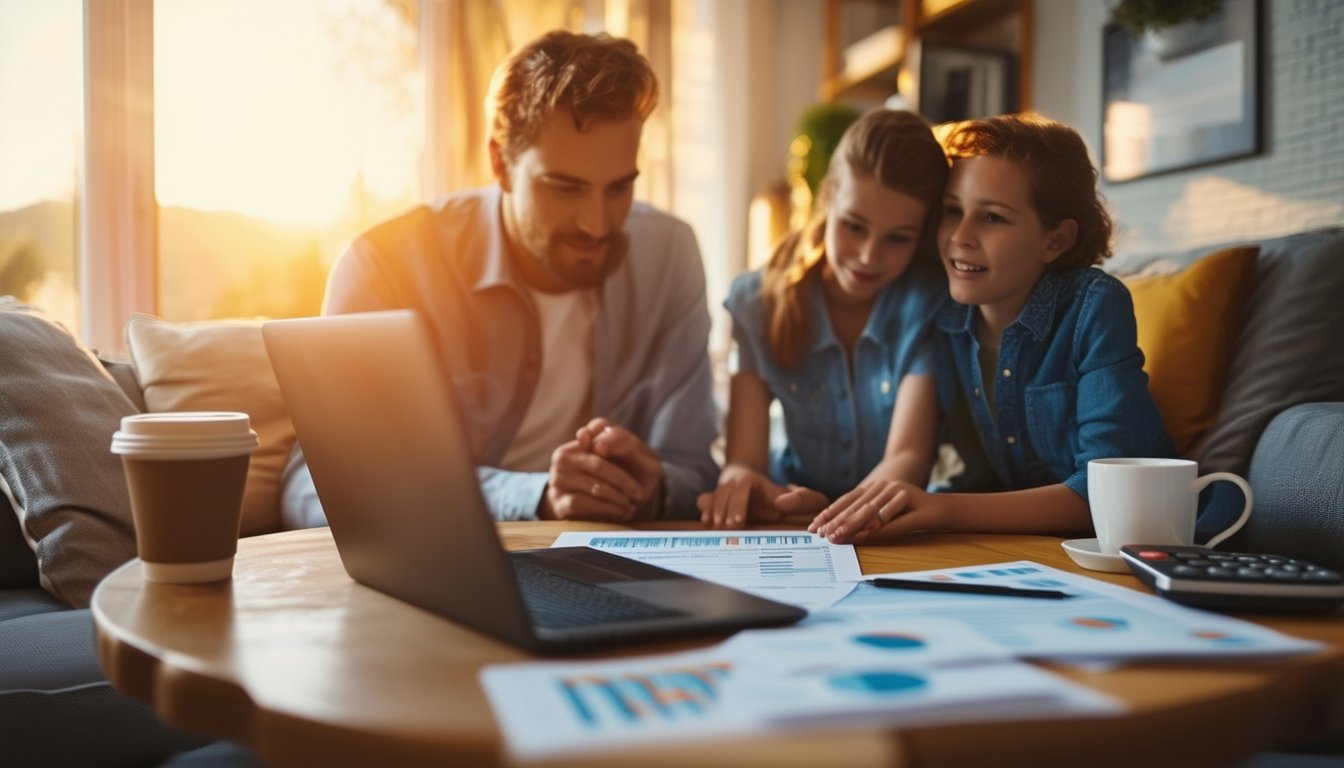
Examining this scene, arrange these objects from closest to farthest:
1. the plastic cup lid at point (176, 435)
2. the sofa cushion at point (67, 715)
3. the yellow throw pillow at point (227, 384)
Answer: the plastic cup lid at point (176, 435)
the sofa cushion at point (67, 715)
the yellow throw pillow at point (227, 384)

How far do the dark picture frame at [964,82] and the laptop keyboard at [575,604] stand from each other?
9.22 ft

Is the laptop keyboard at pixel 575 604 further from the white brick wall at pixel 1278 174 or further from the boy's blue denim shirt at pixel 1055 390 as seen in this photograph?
the white brick wall at pixel 1278 174

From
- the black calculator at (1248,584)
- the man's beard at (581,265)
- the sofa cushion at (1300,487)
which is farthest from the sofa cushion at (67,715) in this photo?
the sofa cushion at (1300,487)

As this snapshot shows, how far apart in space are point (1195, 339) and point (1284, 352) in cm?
12

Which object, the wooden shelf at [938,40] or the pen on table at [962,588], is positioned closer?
the pen on table at [962,588]

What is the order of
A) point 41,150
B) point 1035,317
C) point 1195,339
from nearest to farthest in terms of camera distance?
point 1035,317, point 1195,339, point 41,150

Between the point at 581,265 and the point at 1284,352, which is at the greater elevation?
the point at 581,265

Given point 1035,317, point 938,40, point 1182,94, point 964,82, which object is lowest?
point 1035,317

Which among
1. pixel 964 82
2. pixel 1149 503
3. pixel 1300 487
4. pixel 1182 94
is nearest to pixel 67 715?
pixel 1149 503

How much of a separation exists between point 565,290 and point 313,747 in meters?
1.39

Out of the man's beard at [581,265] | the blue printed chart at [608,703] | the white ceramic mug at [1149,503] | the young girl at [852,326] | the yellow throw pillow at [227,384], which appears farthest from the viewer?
the yellow throw pillow at [227,384]

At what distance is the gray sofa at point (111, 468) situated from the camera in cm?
112

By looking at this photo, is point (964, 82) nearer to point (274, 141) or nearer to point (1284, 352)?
point (1284, 352)

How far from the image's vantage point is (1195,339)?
1551mm
